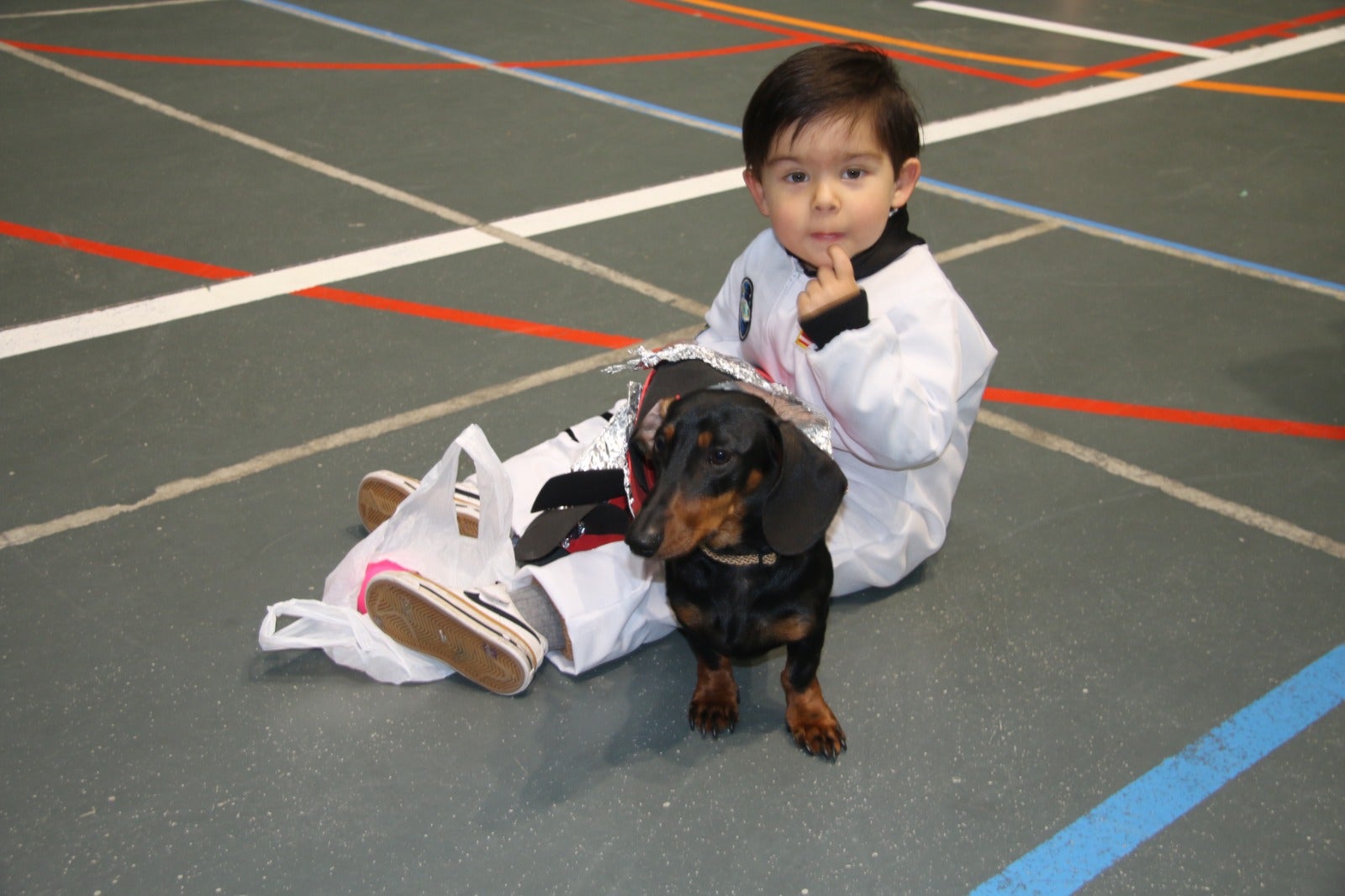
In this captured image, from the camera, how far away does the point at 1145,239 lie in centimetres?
496

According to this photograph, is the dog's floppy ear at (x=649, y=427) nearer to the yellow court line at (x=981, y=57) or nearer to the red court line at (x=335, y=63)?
the red court line at (x=335, y=63)

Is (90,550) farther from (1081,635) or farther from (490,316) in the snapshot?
(1081,635)

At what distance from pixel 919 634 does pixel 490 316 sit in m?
2.13

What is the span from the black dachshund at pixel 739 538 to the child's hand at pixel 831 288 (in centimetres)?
24

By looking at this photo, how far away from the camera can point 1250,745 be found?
2.41m

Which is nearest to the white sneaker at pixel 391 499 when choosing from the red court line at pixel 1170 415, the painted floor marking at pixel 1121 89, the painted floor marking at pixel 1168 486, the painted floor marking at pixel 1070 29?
the painted floor marking at pixel 1168 486

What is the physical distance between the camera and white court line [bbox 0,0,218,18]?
8812 mm

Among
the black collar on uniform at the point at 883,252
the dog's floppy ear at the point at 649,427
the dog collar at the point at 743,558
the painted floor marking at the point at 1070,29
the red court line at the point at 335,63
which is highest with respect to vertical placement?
the black collar on uniform at the point at 883,252

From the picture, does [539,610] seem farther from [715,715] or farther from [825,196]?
[825,196]

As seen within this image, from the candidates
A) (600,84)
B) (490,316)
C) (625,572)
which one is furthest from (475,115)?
(625,572)

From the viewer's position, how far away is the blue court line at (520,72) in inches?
256

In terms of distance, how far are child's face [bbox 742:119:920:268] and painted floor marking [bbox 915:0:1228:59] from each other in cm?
638

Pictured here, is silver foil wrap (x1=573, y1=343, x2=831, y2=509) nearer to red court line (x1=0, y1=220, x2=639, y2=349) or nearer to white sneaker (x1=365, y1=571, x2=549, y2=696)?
white sneaker (x1=365, y1=571, x2=549, y2=696)

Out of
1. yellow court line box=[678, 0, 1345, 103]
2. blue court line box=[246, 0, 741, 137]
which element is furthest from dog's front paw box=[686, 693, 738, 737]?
yellow court line box=[678, 0, 1345, 103]
